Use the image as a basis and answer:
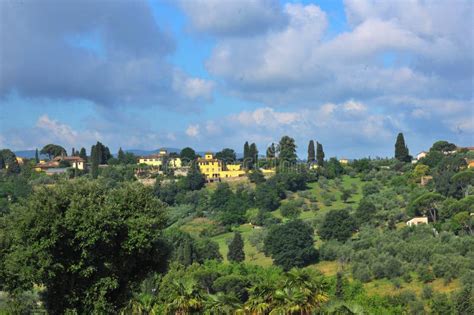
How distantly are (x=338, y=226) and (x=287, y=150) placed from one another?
65497 millimetres

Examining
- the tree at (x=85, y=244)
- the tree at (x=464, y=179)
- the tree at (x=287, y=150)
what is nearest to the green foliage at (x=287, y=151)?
the tree at (x=287, y=150)

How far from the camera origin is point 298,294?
28.2 m

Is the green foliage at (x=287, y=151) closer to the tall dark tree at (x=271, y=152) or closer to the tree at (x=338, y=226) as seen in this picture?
the tall dark tree at (x=271, y=152)

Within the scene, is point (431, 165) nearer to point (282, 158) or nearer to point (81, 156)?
point (282, 158)

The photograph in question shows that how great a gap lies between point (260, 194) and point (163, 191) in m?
19.7

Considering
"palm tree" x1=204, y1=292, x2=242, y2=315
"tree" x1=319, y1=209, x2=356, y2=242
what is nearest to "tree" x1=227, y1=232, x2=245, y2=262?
"tree" x1=319, y1=209, x2=356, y2=242

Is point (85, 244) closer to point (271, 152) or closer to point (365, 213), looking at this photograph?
point (365, 213)

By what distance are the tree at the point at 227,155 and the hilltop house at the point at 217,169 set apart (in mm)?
11450

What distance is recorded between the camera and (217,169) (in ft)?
518

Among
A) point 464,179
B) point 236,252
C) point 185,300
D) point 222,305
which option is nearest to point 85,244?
point 185,300

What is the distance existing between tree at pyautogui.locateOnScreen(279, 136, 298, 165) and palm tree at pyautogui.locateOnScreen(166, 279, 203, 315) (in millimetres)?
124179

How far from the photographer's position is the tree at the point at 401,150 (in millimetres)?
149625

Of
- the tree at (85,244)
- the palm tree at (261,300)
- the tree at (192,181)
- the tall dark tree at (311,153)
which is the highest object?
the tall dark tree at (311,153)

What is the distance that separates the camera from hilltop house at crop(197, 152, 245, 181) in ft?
508
